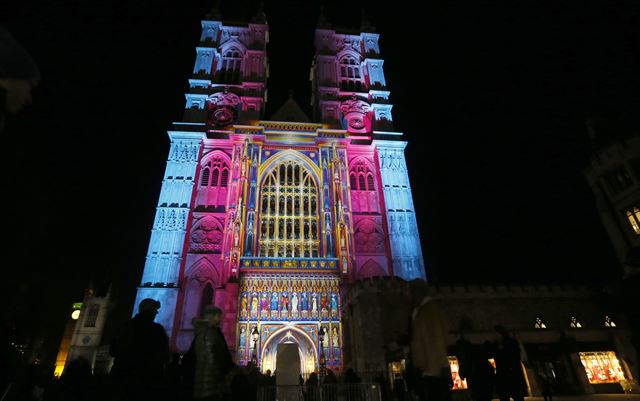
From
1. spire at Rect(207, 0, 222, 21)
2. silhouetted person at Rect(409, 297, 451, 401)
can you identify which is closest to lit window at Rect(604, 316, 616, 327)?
silhouetted person at Rect(409, 297, 451, 401)

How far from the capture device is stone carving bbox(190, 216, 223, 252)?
24047 millimetres

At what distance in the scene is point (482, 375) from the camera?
6.12m

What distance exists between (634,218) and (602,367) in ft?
31.7

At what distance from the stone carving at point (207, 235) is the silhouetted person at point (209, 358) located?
20.4 metres

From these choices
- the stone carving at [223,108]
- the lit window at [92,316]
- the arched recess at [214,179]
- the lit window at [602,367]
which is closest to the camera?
the lit window at [602,367]

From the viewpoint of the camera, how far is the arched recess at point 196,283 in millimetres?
22078

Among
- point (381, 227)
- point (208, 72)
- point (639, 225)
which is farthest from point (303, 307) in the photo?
point (208, 72)

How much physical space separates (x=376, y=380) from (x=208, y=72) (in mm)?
29923

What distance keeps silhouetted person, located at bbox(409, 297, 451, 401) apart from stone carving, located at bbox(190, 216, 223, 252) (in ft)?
66.5

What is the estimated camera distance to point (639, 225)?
20.9 metres

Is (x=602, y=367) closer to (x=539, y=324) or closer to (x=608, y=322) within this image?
(x=539, y=324)

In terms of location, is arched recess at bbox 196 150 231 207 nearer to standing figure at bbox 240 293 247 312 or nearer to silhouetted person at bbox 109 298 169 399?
standing figure at bbox 240 293 247 312

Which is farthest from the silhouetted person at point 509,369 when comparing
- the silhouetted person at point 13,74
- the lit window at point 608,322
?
the lit window at point 608,322

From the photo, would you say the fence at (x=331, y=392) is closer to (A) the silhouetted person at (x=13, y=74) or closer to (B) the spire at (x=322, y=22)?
(A) the silhouetted person at (x=13, y=74)
